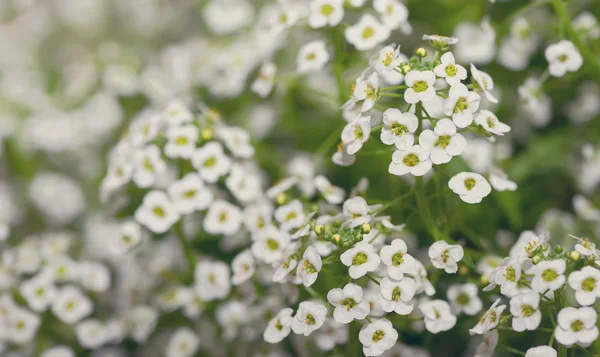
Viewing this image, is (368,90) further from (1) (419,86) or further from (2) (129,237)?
(2) (129,237)

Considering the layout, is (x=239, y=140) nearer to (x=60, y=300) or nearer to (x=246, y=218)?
(x=246, y=218)

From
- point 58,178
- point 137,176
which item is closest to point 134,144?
point 137,176

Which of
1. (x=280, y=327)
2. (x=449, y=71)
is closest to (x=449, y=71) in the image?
(x=449, y=71)

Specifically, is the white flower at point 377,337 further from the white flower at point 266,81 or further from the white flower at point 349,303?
Result: the white flower at point 266,81

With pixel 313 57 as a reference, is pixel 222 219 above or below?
below

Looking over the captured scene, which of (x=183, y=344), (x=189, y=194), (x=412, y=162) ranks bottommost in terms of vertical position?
(x=183, y=344)

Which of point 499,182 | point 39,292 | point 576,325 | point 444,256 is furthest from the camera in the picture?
point 39,292

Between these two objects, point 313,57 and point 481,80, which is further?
point 313,57
